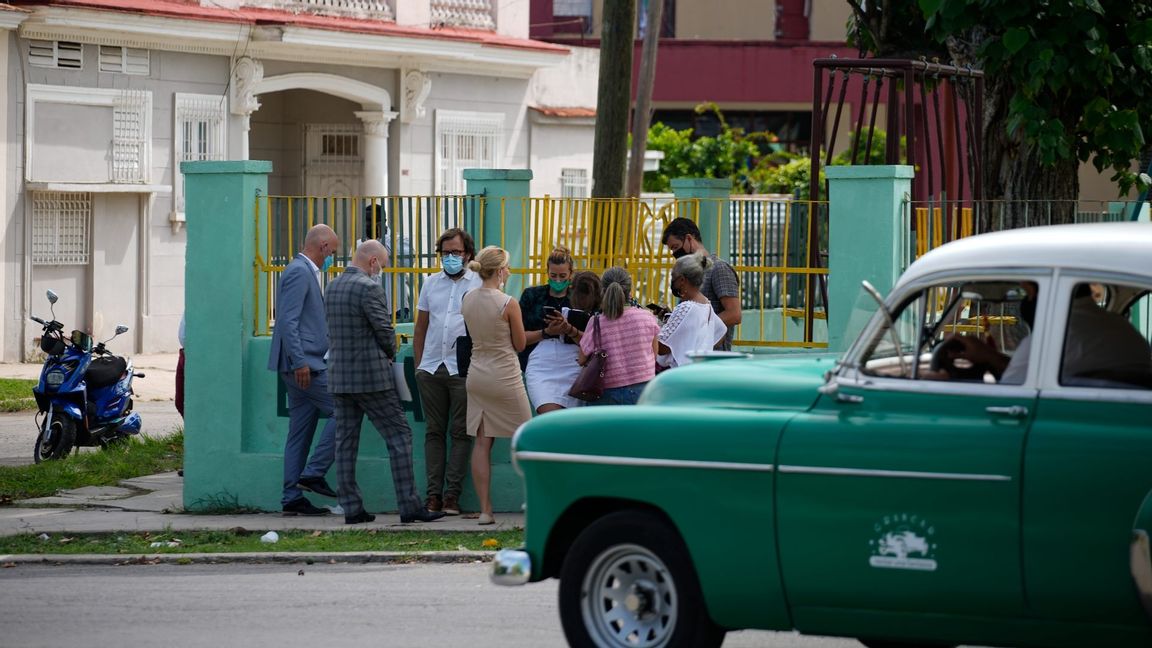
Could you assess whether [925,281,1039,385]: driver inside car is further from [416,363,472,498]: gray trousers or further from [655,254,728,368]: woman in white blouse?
[416,363,472,498]: gray trousers

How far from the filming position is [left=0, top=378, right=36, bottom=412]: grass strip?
1861 centimetres

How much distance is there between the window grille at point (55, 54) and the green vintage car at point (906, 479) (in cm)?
1709

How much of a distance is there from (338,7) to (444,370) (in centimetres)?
1605

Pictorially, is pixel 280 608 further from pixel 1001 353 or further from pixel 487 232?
pixel 487 232

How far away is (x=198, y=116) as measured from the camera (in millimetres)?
24891

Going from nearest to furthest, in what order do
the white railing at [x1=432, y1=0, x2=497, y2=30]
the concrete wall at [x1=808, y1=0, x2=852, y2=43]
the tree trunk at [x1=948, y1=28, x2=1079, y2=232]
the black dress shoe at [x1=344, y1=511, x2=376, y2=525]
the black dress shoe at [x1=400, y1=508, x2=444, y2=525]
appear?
the black dress shoe at [x1=400, y1=508, x2=444, y2=525] → the black dress shoe at [x1=344, y1=511, x2=376, y2=525] → the tree trunk at [x1=948, y1=28, x2=1079, y2=232] → the white railing at [x1=432, y1=0, x2=497, y2=30] → the concrete wall at [x1=808, y1=0, x2=852, y2=43]

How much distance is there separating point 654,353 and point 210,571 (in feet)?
9.88

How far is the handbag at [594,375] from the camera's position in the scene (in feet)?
36.2

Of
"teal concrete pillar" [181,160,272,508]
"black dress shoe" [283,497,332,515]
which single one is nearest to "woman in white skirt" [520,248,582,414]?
"black dress shoe" [283,497,332,515]

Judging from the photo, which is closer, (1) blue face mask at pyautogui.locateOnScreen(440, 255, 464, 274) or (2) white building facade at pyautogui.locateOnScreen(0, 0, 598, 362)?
(1) blue face mask at pyautogui.locateOnScreen(440, 255, 464, 274)

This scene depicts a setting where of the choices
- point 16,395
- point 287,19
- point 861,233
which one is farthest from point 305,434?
point 287,19

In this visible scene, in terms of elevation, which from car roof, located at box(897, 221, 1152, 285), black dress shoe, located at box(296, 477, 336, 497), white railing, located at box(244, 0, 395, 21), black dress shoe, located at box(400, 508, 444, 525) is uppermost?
white railing, located at box(244, 0, 395, 21)

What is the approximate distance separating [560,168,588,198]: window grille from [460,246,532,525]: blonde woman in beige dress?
20.5 meters

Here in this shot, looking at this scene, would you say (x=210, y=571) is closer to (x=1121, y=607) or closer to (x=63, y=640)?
(x=63, y=640)
